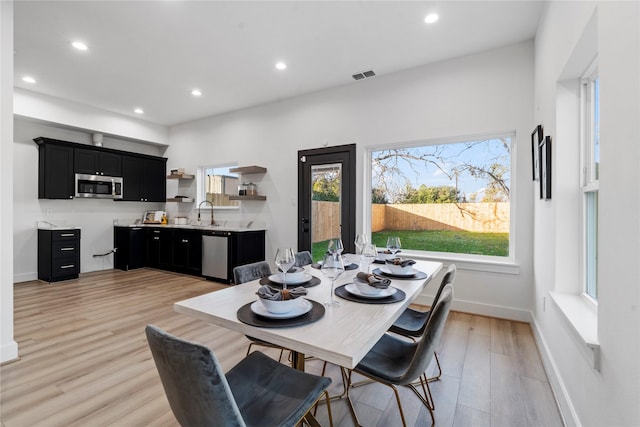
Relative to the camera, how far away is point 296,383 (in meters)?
1.25

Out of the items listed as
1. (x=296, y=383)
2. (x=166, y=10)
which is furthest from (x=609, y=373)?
(x=166, y=10)

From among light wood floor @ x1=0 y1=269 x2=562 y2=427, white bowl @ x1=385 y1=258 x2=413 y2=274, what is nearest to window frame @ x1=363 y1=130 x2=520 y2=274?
light wood floor @ x1=0 y1=269 x2=562 y2=427

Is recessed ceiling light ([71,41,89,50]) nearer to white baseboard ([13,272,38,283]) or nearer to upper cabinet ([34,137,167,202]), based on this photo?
upper cabinet ([34,137,167,202])

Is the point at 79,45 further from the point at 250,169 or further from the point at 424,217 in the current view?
the point at 424,217

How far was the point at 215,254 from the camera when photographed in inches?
Answer: 189

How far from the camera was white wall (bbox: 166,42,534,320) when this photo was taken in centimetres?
318

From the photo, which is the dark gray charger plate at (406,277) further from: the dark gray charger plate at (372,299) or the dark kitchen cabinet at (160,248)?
the dark kitchen cabinet at (160,248)

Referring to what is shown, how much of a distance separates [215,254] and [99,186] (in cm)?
262

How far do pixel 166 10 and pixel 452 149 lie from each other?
132 inches

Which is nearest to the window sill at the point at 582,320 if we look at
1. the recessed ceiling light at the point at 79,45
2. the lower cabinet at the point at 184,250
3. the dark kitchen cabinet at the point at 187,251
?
the lower cabinet at the point at 184,250

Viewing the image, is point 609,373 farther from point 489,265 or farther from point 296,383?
point 489,265

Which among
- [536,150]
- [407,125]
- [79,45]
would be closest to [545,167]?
[536,150]

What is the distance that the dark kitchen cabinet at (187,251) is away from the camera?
5.05 m

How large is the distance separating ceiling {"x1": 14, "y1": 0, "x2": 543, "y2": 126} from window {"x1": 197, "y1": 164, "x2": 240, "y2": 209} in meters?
1.69
